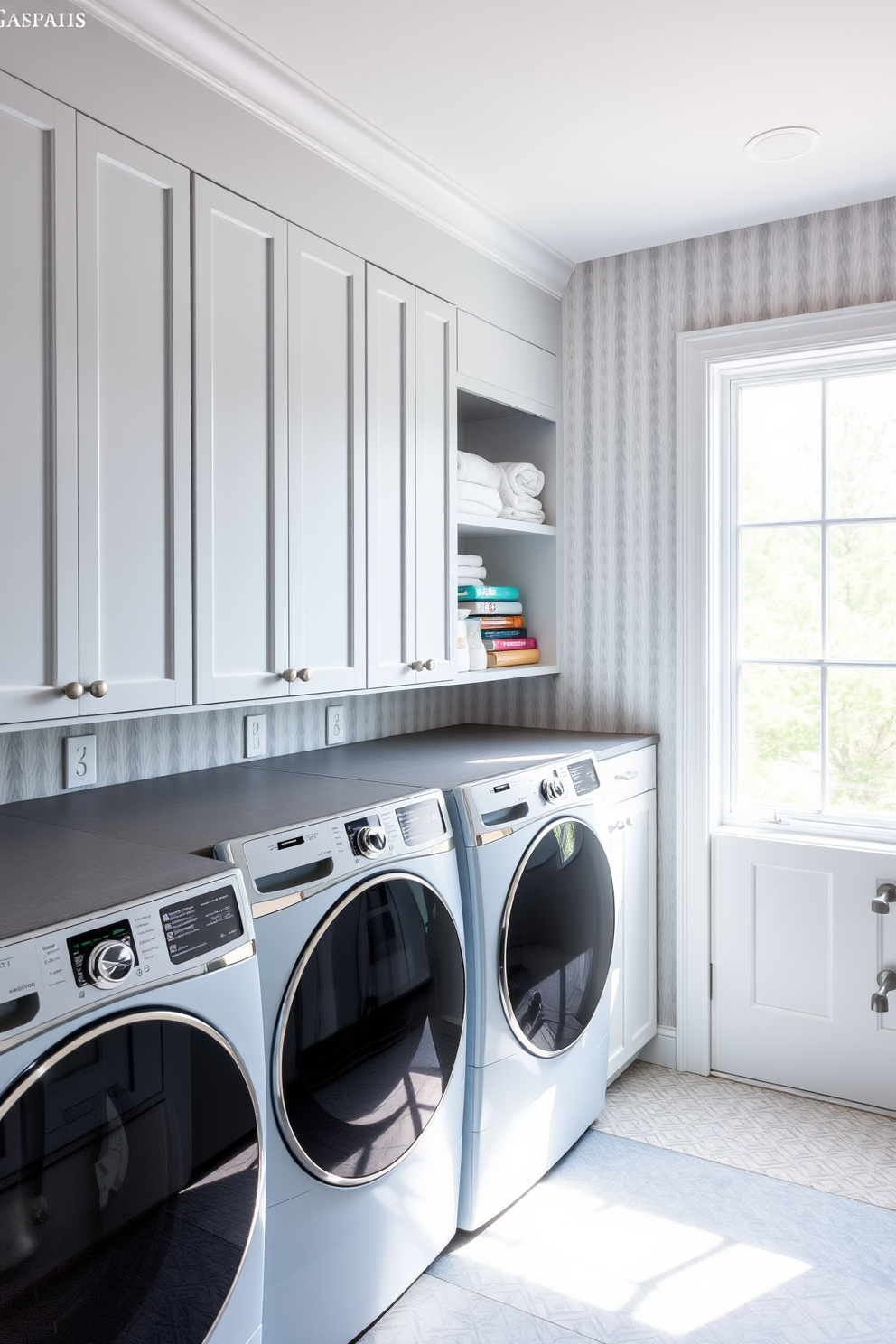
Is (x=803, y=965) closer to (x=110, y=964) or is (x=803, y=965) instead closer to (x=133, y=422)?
(x=110, y=964)

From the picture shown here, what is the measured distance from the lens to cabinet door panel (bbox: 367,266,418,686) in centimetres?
226

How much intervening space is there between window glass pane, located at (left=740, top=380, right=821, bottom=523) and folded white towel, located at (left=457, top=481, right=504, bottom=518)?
2.46ft

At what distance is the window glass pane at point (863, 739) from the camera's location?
2.69 meters

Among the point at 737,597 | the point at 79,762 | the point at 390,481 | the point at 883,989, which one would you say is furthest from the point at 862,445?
the point at 79,762

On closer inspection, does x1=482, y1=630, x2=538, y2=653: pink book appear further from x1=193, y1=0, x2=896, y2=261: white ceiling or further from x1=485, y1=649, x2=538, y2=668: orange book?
x1=193, y1=0, x2=896, y2=261: white ceiling

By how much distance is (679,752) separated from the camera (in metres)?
2.88

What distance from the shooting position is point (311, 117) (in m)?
2.01

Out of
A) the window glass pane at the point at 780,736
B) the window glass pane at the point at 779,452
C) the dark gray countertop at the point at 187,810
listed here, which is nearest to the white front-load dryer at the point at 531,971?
the dark gray countertop at the point at 187,810

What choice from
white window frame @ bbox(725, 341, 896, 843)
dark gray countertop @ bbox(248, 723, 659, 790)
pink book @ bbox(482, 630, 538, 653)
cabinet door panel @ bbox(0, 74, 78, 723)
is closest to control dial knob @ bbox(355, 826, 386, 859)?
dark gray countertop @ bbox(248, 723, 659, 790)

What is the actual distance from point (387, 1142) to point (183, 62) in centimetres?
200

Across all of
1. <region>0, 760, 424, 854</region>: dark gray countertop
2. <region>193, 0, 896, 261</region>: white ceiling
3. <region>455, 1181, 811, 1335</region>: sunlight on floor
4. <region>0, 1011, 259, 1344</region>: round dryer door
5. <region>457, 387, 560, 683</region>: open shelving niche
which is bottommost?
<region>455, 1181, 811, 1335</region>: sunlight on floor

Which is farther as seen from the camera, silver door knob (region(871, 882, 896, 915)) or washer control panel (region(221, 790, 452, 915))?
silver door knob (region(871, 882, 896, 915))

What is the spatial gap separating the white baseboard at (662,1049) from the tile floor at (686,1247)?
→ 30cm

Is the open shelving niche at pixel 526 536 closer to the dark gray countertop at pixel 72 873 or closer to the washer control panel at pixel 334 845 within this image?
the washer control panel at pixel 334 845
